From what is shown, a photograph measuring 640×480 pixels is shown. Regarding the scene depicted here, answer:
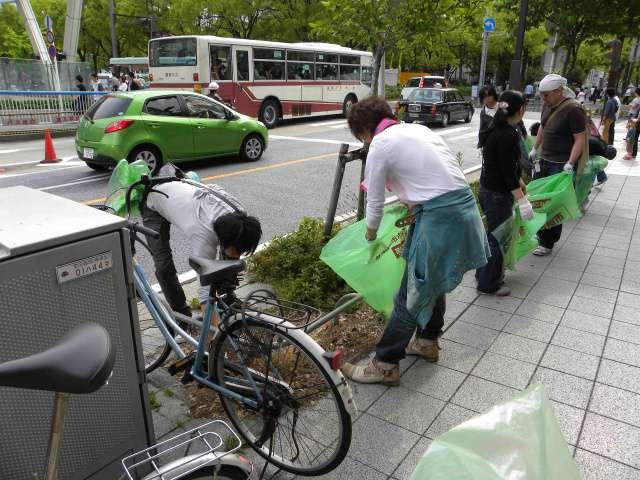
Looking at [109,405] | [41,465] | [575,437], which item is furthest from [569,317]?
[41,465]

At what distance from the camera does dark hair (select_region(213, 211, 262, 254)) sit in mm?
2533

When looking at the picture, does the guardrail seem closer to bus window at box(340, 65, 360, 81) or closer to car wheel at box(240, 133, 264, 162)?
car wheel at box(240, 133, 264, 162)

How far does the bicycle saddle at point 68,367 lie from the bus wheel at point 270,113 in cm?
1676

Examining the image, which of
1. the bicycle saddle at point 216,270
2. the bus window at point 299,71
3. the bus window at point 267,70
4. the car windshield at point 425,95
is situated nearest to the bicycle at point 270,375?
the bicycle saddle at point 216,270

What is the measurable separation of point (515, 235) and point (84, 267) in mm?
3539

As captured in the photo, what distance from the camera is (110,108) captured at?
9.00 meters

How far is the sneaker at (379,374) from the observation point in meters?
3.07

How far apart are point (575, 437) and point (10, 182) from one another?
9.64 m

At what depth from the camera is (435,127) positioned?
18.9 metres

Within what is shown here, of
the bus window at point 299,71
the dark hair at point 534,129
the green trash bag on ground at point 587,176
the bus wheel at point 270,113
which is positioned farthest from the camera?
the bus window at point 299,71

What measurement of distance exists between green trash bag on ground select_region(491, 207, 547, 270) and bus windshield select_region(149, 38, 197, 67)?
13855 mm

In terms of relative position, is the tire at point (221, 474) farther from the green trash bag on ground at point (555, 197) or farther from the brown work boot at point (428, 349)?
the green trash bag on ground at point (555, 197)

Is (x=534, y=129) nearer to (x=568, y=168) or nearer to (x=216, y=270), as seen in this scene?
(x=568, y=168)

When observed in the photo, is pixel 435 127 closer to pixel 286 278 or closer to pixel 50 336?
pixel 286 278
